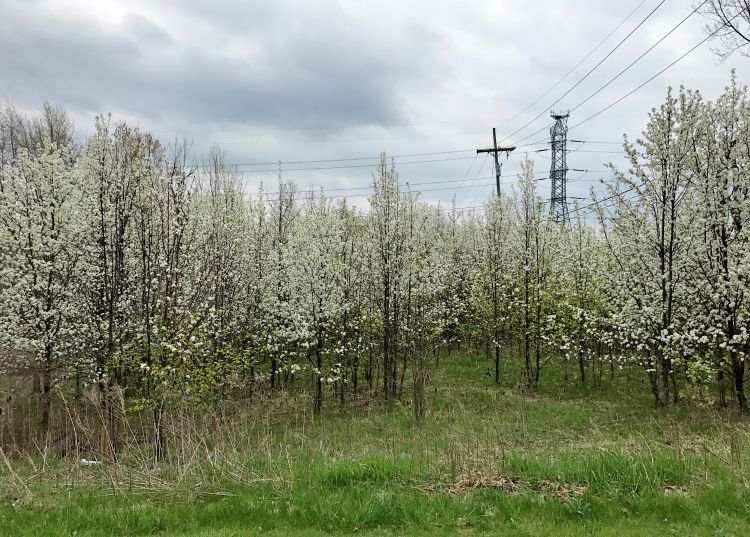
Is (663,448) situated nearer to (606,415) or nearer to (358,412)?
(606,415)

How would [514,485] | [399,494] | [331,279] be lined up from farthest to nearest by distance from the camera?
[331,279], [514,485], [399,494]

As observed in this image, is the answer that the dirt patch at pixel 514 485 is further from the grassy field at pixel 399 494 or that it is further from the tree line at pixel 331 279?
the tree line at pixel 331 279

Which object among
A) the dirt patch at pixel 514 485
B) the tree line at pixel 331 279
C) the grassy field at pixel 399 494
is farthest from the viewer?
the tree line at pixel 331 279

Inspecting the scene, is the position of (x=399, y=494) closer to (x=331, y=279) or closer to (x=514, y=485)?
(x=514, y=485)

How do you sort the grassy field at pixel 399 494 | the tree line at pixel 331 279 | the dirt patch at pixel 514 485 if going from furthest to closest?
the tree line at pixel 331 279, the dirt patch at pixel 514 485, the grassy field at pixel 399 494

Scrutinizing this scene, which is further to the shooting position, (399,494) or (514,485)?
(514,485)

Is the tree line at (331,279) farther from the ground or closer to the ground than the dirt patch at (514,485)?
farther from the ground

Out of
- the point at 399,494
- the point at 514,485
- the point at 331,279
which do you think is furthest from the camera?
the point at 331,279

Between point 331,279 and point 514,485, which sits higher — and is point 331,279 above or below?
above

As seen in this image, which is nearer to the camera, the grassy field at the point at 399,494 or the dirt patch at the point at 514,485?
the grassy field at the point at 399,494

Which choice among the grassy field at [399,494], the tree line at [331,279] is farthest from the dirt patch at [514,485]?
the tree line at [331,279]

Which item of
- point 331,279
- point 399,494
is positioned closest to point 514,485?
point 399,494

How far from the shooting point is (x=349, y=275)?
15.4m

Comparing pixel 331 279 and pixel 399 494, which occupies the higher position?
pixel 331 279
